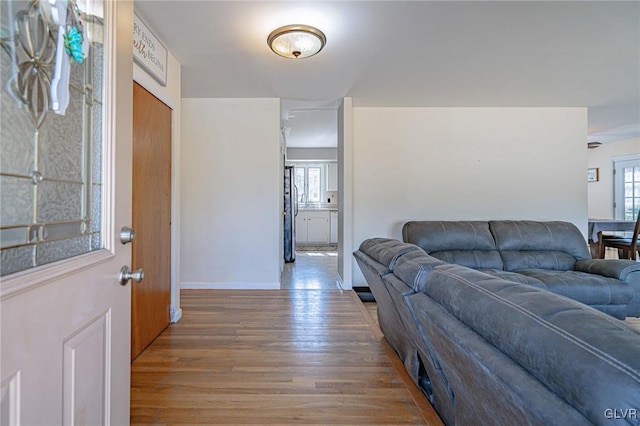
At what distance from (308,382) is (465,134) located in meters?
3.66

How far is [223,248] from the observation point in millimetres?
3762

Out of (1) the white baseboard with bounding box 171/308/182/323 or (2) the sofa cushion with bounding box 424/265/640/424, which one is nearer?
(2) the sofa cushion with bounding box 424/265/640/424

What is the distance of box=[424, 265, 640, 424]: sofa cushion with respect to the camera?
1.76 ft

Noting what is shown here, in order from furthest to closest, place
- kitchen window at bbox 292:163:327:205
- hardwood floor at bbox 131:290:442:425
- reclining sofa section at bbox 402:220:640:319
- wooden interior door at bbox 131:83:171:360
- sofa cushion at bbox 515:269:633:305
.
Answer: kitchen window at bbox 292:163:327:205 < reclining sofa section at bbox 402:220:640:319 < sofa cushion at bbox 515:269:633:305 < wooden interior door at bbox 131:83:171:360 < hardwood floor at bbox 131:290:442:425

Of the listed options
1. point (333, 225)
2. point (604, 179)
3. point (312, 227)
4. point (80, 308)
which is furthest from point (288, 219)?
point (604, 179)

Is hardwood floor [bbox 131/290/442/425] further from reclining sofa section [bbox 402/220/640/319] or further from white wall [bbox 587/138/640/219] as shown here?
white wall [bbox 587/138/640/219]

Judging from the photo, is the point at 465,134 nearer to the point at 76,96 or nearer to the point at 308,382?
the point at 308,382

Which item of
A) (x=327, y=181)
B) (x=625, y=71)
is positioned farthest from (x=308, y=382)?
(x=327, y=181)

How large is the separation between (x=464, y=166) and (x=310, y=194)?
4717 mm

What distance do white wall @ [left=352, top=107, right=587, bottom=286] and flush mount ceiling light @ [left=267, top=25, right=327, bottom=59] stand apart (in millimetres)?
1829

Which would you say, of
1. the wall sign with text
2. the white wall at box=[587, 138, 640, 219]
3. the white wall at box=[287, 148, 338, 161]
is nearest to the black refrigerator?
the white wall at box=[287, 148, 338, 161]

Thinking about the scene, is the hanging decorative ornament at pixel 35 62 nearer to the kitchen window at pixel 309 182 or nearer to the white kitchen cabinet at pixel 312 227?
the white kitchen cabinet at pixel 312 227

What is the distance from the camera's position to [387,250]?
1827mm

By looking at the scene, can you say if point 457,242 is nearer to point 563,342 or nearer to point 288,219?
point 563,342
